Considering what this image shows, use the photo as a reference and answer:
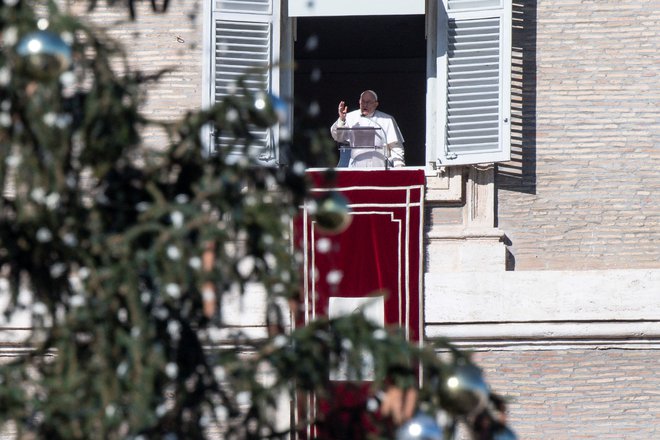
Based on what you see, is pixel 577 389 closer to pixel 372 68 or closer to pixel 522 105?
pixel 522 105

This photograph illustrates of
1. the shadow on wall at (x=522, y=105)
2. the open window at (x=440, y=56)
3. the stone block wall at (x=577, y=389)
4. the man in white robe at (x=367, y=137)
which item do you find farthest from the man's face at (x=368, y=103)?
the stone block wall at (x=577, y=389)

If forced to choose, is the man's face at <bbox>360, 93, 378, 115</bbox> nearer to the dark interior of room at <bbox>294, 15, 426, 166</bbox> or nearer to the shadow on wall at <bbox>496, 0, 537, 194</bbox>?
the shadow on wall at <bbox>496, 0, 537, 194</bbox>

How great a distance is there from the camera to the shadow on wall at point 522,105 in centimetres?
1145

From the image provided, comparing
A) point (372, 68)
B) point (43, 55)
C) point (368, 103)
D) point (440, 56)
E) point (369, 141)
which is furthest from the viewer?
point (372, 68)

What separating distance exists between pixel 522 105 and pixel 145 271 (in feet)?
22.4

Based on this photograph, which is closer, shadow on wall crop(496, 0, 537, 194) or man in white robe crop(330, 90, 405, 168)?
shadow on wall crop(496, 0, 537, 194)

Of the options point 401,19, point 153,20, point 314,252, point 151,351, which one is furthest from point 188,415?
point 401,19

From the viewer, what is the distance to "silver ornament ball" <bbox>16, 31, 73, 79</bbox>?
15.5ft

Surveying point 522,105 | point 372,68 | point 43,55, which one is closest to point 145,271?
point 43,55

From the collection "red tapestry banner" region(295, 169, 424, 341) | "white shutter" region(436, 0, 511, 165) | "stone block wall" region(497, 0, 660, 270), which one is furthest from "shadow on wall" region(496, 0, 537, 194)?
"red tapestry banner" region(295, 169, 424, 341)

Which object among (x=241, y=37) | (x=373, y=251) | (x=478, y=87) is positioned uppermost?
(x=241, y=37)

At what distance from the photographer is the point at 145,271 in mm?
4949

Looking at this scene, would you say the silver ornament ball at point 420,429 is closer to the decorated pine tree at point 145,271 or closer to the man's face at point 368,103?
the decorated pine tree at point 145,271

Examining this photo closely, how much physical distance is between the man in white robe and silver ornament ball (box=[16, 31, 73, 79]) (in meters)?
6.92
